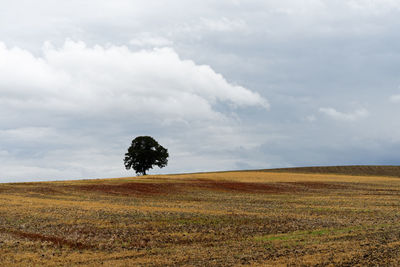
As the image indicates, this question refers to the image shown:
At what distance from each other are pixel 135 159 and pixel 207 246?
89613 mm

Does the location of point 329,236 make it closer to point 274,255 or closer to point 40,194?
point 274,255

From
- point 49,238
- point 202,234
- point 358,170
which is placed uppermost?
point 358,170

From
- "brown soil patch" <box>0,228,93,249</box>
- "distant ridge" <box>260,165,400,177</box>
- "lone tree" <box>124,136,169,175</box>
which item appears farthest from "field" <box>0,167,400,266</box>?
"distant ridge" <box>260,165,400,177</box>

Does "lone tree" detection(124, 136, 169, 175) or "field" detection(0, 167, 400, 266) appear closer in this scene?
"field" detection(0, 167, 400, 266)

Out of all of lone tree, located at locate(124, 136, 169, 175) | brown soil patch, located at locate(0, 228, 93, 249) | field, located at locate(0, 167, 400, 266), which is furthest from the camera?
lone tree, located at locate(124, 136, 169, 175)

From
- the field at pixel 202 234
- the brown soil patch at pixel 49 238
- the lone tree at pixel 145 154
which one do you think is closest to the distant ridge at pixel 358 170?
the lone tree at pixel 145 154

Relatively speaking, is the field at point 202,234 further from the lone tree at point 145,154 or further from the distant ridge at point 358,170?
the distant ridge at point 358,170

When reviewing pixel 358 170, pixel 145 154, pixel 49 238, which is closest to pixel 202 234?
pixel 49 238

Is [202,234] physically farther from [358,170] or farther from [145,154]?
[358,170]

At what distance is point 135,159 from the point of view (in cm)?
11275

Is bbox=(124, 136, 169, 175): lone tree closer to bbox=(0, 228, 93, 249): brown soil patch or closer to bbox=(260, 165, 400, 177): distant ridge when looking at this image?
bbox=(260, 165, 400, 177): distant ridge

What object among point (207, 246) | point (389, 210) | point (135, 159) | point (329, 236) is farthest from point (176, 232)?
point (135, 159)

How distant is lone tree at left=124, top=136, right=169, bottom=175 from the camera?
366ft

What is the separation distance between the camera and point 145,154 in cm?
11100
